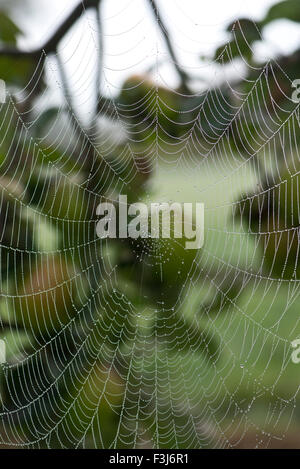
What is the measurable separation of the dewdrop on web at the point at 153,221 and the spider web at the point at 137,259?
2 centimetres

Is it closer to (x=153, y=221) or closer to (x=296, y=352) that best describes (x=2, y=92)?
(x=153, y=221)

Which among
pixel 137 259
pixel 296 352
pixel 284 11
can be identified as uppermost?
pixel 284 11

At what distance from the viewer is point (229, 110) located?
114cm

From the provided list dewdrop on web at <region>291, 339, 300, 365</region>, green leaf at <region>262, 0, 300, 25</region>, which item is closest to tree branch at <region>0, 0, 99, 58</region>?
green leaf at <region>262, 0, 300, 25</region>

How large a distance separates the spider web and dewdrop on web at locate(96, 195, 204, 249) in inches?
0.8

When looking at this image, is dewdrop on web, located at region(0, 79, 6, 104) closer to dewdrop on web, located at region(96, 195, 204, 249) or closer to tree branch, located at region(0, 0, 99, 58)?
tree branch, located at region(0, 0, 99, 58)

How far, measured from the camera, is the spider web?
0.98m

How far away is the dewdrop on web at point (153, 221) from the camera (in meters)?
1.17

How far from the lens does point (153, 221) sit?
1334mm

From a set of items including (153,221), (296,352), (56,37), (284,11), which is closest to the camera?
(56,37)

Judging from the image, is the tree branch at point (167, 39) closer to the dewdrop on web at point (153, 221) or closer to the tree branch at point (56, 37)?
the tree branch at point (56, 37)

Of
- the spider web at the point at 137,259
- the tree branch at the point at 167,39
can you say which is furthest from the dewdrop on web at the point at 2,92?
the tree branch at the point at 167,39

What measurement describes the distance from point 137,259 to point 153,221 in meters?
0.21

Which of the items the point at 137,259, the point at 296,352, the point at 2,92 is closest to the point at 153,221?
the point at 137,259
